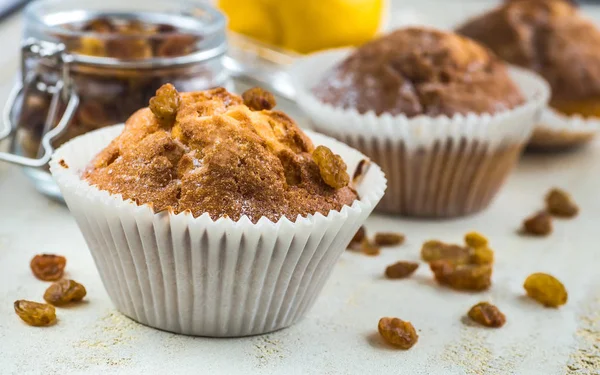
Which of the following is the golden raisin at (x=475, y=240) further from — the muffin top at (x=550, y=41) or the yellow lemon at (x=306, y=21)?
the yellow lemon at (x=306, y=21)

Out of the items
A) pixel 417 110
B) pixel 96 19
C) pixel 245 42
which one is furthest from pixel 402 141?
pixel 245 42

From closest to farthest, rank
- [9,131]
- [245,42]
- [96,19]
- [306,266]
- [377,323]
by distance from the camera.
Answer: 1. [306,266]
2. [377,323]
3. [9,131]
4. [96,19]
5. [245,42]

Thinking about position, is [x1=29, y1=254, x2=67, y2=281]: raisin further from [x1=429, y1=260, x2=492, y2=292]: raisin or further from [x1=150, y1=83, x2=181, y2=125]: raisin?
[x1=429, y1=260, x2=492, y2=292]: raisin

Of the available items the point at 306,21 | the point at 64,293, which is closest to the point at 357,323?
the point at 64,293

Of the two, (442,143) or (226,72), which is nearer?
(442,143)

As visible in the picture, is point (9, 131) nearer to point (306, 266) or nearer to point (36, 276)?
point (36, 276)

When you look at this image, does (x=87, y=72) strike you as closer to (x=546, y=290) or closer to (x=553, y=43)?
(x=546, y=290)

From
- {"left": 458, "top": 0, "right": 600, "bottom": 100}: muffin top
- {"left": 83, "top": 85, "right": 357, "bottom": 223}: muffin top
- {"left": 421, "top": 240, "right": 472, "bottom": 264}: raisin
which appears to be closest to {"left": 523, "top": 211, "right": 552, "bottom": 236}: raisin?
{"left": 421, "top": 240, "right": 472, "bottom": 264}: raisin
